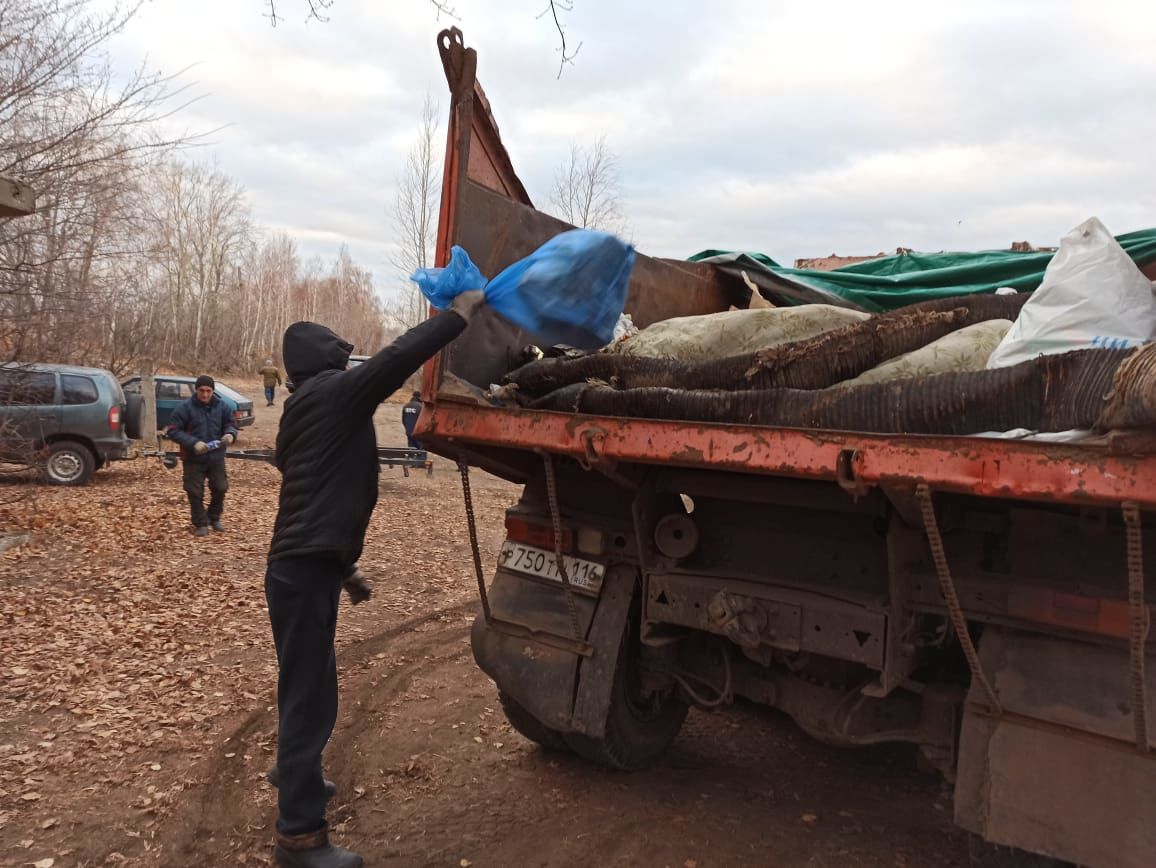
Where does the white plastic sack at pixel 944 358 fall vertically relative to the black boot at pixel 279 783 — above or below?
above

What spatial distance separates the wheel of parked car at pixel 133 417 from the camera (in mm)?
13414

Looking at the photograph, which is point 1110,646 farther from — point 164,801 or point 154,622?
point 154,622

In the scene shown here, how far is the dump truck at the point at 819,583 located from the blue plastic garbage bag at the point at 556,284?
1.17 feet

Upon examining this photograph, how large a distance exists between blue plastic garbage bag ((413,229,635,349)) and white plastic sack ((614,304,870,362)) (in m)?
0.24

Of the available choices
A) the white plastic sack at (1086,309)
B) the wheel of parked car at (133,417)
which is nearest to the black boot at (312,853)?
the white plastic sack at (1086,309)

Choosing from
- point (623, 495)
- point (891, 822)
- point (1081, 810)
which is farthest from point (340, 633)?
point (1081, 810)

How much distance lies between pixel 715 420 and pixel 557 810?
5.97 feet

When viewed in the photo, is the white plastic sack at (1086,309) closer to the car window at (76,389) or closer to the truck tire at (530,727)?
the truck tire at (530,727)

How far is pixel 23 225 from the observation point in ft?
28.2

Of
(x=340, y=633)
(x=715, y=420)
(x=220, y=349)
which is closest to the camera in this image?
(x=715, y=420)

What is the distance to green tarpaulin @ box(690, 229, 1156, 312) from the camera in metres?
4.12

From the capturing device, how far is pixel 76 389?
1176cm

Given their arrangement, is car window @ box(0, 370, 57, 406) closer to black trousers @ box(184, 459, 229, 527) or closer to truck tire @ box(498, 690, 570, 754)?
black trousers @ box(184, 459, 229, 527)

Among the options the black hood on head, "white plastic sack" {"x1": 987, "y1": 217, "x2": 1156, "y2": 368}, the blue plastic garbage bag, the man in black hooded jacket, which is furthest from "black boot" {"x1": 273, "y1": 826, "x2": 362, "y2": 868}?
"white plastic sack" {"x1": 987, "y1": 217, "x2": 1156, "y2": 368}
